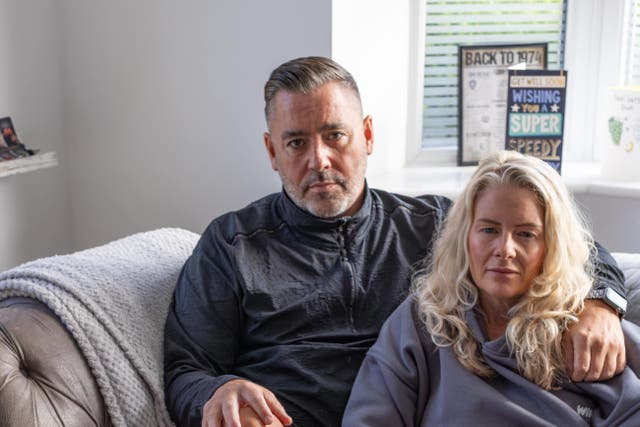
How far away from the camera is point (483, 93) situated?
8.65ft

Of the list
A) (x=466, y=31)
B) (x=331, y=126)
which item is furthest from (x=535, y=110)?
(x=331, y=126)

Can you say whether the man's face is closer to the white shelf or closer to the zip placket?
the zip placket

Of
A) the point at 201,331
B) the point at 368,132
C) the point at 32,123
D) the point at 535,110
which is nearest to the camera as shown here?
the point at 201,331

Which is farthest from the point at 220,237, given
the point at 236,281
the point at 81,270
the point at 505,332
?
the point at 505,332

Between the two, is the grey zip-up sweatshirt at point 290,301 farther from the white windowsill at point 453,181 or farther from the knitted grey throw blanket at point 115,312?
the white windowsill at point 453,181

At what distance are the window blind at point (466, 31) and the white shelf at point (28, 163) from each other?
3.83 feet

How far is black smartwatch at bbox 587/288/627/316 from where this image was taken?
A: 1539 mm

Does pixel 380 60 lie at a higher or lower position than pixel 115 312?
higher

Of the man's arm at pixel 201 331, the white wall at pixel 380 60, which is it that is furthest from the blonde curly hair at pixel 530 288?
the white wall at pixel 380 60

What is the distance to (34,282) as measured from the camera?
5.24ft

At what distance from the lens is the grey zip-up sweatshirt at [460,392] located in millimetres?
1428

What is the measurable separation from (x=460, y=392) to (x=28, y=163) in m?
1.22

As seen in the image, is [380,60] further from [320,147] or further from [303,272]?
[303,272]

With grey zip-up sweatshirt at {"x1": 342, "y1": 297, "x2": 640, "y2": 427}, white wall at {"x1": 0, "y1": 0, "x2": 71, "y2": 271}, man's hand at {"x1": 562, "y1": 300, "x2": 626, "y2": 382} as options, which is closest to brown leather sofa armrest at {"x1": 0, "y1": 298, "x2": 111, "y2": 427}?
grey zip-up sweatshirt at {"x1": 342, "y1": 297, "x2": 640, "y2": 427}
